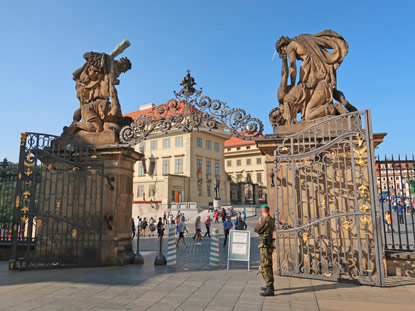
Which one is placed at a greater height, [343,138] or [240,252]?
[343,138]

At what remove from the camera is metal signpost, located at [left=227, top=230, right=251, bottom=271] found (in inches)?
327

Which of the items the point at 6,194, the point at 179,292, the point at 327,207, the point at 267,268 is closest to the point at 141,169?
the point at 6,194

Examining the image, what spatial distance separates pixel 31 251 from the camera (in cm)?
913

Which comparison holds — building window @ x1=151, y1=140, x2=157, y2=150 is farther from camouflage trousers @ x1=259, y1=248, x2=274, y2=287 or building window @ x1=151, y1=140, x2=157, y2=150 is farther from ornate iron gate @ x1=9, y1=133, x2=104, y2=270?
camouflage trousers @ x1=259, y1=248, x2=274, y2=287

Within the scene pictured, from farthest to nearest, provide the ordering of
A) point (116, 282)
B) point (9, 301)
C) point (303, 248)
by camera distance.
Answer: point (303, 248) < point (116, 282) < point (9, 301)

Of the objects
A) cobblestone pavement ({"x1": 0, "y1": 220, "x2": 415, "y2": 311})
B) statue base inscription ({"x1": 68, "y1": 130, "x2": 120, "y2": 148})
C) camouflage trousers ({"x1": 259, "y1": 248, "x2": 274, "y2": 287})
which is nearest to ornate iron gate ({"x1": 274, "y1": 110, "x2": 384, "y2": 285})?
cobblestone pavement ({"x1": 0, "y1": 220, "x2": 415, "y2": 311})

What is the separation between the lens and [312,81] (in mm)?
8156

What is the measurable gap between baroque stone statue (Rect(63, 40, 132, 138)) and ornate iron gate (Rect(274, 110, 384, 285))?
503cm

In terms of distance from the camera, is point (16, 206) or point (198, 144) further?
point (198, 144)

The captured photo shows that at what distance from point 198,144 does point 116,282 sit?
44.2 meters

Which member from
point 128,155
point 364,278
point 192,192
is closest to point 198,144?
A: point 192,192

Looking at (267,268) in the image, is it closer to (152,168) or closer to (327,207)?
(327,207)

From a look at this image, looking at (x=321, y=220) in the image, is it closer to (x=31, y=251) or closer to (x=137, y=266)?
(x=137, y=266)

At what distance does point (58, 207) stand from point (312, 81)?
7.55 meters
